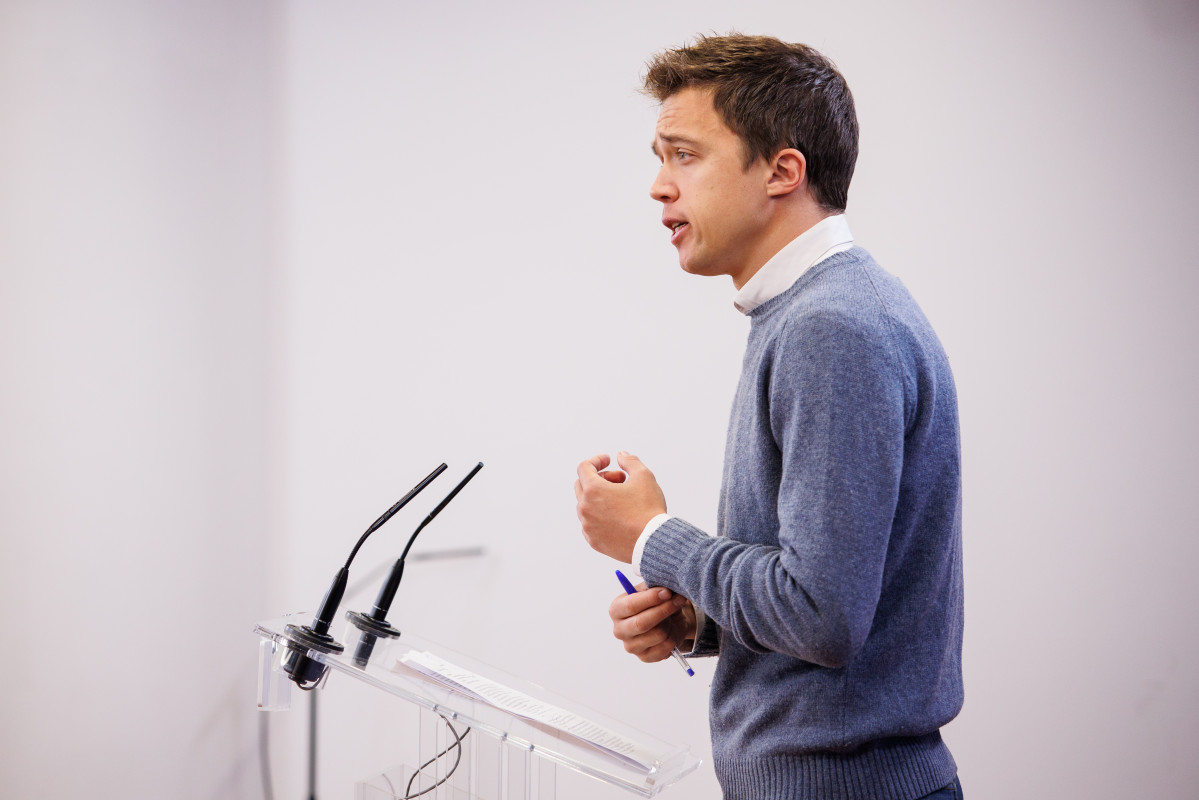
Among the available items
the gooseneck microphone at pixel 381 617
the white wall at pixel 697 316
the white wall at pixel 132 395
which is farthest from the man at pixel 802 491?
the white wall at pixel 132 395

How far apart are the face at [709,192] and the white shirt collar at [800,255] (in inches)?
1.0

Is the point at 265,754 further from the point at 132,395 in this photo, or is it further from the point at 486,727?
the point at 486,727

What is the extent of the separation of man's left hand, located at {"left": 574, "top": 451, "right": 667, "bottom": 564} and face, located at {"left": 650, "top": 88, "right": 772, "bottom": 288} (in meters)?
0.28

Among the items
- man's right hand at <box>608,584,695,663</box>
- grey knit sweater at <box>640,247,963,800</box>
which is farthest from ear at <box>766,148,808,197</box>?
man's right hand at <box>608,584,695,663</box>

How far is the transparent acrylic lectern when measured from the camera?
924 mm

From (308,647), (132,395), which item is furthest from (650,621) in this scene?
(132,395)

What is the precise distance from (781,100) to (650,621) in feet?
2.06

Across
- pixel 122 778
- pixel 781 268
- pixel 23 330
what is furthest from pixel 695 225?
pixel 122 778

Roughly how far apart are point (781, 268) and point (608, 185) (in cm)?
141

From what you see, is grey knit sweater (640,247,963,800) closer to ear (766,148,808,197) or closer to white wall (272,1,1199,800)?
ear (766,148,808,197)

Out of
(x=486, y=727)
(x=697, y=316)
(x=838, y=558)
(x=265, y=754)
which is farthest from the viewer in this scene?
(x=265, y=754)

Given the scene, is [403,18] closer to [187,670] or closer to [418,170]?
[418,170]

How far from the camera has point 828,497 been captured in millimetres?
816

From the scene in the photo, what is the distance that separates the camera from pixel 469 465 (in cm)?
256
